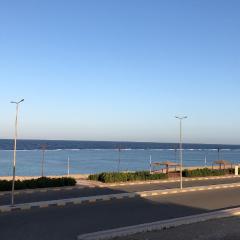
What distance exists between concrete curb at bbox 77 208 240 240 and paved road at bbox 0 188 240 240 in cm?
86

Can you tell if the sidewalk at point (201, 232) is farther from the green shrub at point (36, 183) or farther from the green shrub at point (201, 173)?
the green shrub at point (201, 173)

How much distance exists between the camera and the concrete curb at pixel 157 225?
1723cm

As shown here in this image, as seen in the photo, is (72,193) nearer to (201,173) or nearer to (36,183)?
(36,183)

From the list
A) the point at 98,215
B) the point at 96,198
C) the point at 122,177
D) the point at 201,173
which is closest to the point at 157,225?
the point at 98,215

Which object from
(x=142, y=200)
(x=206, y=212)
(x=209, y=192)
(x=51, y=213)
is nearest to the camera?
(x=51, y=213)

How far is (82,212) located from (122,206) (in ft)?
9.60

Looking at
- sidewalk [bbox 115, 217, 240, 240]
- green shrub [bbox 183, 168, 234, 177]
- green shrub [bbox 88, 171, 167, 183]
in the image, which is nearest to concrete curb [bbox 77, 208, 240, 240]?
sidewalk [bbox 115, 217, 240, 240]

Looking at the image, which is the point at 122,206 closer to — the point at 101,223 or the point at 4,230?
the point at 101,223

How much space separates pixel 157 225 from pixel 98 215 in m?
3.54

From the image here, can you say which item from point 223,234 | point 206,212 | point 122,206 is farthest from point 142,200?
point 223,234

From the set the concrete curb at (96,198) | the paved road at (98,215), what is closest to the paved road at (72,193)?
the concrete curb at (96,198)

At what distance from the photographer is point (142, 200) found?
2797cm

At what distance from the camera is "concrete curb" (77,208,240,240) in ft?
56.5

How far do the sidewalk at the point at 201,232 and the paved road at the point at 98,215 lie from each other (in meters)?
1.97
